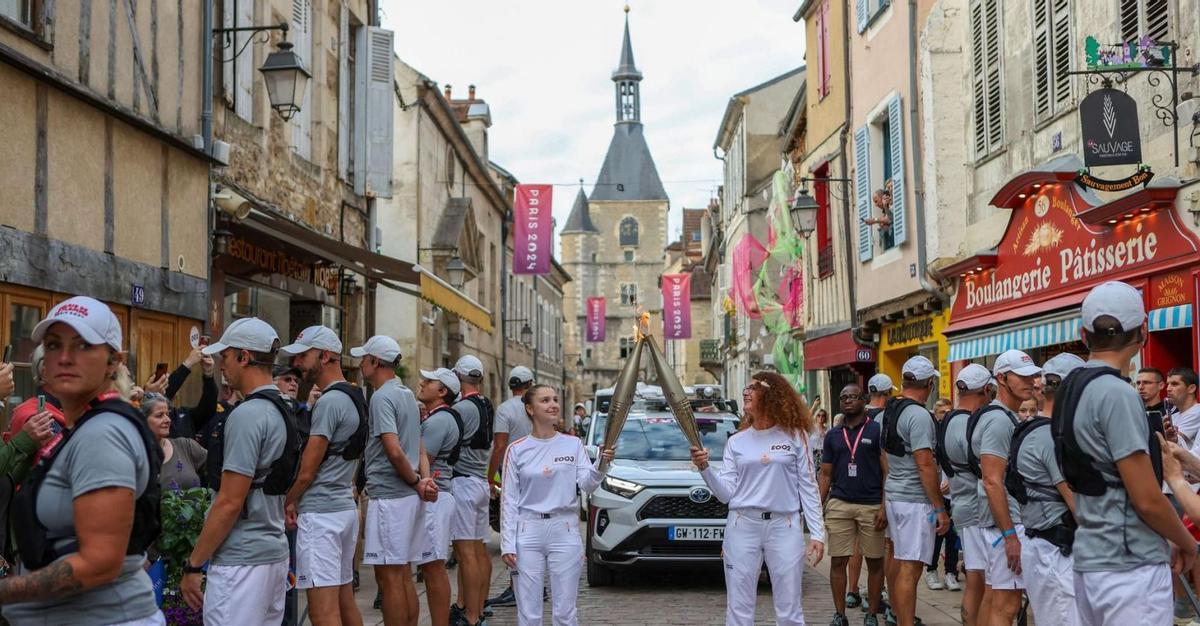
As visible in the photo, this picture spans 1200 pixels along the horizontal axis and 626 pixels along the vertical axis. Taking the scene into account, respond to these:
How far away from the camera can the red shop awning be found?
68.0 ft

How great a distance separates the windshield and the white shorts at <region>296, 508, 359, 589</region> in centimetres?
552

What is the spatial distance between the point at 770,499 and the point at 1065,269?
6858 millimetres

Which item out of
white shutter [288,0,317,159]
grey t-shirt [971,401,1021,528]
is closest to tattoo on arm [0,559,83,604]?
grey t-shirt [971,401,1021,528]

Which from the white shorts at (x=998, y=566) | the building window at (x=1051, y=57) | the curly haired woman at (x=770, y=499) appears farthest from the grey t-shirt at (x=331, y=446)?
the building window at (x=1051, y=57)

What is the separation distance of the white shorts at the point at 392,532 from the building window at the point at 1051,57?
811 centimetres

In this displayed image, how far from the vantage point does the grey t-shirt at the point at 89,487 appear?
3.28 m

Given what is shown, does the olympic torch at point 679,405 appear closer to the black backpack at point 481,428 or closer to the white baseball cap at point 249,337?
the white baseball cap at point 249,337

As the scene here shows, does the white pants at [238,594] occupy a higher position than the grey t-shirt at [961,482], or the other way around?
the grey t-shirt at [961,482]

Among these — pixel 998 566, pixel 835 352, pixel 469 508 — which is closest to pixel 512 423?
pixel 469 508

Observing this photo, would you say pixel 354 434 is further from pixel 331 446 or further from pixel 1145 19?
pixel 1145 19

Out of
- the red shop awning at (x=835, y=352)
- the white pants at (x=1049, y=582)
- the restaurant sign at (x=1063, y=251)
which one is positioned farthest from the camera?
the red shop awning at (x=835, y=352)

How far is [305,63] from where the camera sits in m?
16.1

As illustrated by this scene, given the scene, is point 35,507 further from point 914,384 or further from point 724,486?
point 914,384

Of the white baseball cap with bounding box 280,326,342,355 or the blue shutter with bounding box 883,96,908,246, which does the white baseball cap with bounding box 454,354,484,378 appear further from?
the blue shutter with bounding box 883,96,908,246
